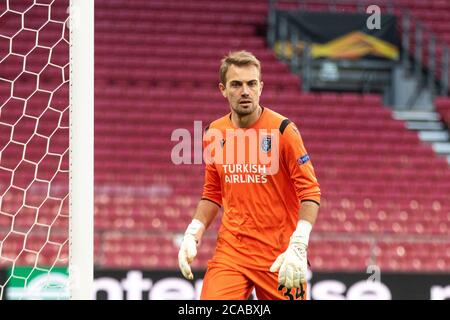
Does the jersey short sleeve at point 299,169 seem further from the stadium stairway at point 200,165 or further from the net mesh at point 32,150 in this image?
the stadium stairway at point 200,165

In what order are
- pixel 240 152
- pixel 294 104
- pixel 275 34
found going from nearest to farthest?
pixel 240 152 < pixel 294 104 < pixel 275 34

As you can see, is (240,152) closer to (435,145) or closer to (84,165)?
(84,165)

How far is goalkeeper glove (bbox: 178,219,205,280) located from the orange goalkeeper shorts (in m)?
0.13

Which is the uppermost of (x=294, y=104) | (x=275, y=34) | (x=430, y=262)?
(x=275, y=34)

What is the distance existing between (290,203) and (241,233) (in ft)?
0.92

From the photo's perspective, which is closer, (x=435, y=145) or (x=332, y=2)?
(x=435, y=145)

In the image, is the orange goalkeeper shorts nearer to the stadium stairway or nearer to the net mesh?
the net mesh

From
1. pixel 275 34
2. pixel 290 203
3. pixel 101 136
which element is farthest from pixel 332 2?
pixel 290 203

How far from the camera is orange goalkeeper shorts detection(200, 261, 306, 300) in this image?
4801 millimetres

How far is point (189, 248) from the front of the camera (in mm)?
4871

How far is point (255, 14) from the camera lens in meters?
15.1

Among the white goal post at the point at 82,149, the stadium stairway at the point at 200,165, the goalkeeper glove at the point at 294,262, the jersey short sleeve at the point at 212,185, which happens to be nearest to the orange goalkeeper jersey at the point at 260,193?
the jersey short sleeve at the point at 212,185

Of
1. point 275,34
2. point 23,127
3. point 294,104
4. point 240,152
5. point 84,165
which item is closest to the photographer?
point 84,165

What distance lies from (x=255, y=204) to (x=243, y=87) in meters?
0.57
